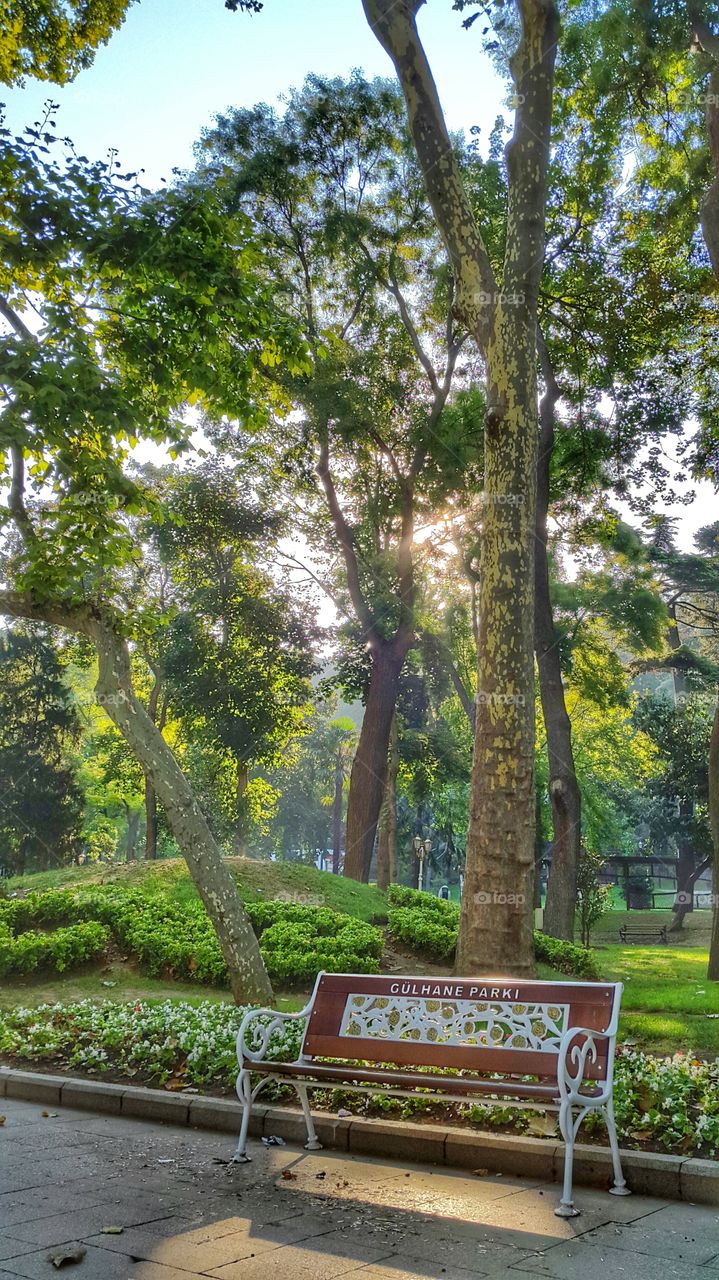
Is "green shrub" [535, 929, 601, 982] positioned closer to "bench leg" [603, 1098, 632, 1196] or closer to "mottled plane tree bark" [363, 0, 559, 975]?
"mottled plane tree bark" [363, 0, 559, 975]

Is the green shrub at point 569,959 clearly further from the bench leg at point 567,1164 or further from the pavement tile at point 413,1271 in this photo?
the pavement tile at point 413,1271

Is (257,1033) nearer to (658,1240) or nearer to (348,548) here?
(658,1240)

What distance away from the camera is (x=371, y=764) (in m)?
20.0

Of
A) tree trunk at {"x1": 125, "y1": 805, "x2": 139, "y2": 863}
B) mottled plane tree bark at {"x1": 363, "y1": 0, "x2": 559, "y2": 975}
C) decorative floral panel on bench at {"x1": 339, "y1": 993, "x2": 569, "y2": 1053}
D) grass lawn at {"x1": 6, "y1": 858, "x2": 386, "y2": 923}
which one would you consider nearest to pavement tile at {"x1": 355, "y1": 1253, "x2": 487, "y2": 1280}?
decorative floral panel on bench at {"x1": 339, "y1": 993, "x2": 569, "y2": 1053}

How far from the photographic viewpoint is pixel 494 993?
555 centimetres

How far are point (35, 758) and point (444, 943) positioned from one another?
77.9 feet

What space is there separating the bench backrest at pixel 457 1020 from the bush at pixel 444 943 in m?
7.28

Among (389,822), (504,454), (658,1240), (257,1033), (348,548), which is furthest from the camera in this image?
(389,822)

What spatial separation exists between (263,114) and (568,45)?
6861 mm

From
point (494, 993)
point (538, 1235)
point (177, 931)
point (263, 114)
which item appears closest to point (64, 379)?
point (494, 993)

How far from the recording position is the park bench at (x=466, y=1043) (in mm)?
4805

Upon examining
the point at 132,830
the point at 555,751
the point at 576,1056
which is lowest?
the point at 576,1056

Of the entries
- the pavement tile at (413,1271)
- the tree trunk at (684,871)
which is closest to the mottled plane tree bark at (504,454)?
the pavement tile at (413,1271)


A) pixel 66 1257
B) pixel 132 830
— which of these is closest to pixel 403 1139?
pixel 66 1257
